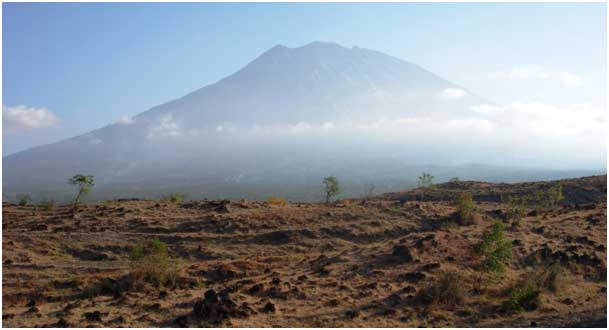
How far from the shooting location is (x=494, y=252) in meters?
12.4

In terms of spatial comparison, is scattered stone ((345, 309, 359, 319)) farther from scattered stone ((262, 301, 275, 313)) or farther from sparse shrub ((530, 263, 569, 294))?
sparse shrub ((530, 263, 569, 294))

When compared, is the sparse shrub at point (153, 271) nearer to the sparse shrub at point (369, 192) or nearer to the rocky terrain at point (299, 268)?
the rocky terrain at point (299, 268)

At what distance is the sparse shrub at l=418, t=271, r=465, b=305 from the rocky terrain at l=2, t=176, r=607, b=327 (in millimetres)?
31

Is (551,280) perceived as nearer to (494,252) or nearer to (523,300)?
(494,252)

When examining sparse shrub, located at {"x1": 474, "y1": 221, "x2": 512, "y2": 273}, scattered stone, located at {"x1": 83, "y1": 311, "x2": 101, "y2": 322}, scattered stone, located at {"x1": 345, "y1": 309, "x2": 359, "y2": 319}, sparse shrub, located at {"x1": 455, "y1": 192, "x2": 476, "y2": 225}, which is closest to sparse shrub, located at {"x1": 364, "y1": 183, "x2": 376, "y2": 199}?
sparse shrub, located at {"x1": 455, "y1": 192, "x2": 476, "y2": 225}

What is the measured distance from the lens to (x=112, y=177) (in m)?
167

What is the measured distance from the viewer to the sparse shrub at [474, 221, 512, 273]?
12219 mm

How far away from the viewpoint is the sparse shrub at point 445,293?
34.5ft

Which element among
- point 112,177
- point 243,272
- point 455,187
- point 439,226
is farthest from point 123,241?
point 112,177

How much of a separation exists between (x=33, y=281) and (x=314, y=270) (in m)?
8.12

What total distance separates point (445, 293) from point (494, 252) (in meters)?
2.73

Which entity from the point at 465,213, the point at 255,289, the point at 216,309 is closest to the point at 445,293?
the point at 255,289

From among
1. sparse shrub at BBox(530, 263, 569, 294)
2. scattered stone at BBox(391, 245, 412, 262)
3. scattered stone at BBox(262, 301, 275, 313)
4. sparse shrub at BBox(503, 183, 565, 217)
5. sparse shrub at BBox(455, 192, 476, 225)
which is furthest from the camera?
sparse shrub at BBox(503, 183, 565, 217)

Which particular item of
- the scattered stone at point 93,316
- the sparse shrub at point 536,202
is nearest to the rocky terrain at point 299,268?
the scattered stone at point 93,316
